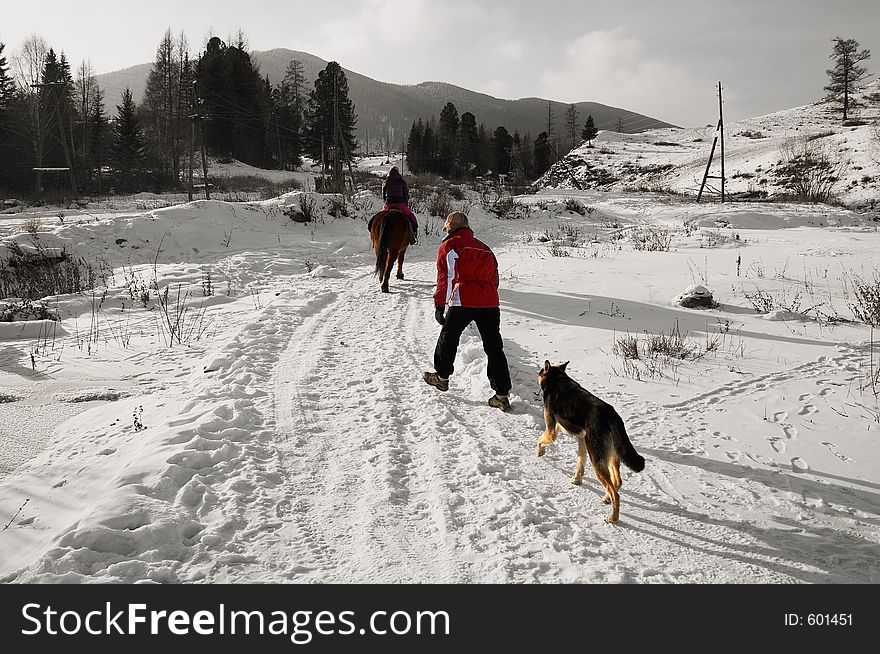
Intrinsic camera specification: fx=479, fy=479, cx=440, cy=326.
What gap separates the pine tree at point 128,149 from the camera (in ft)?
121

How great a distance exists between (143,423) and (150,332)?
3315 millimetres

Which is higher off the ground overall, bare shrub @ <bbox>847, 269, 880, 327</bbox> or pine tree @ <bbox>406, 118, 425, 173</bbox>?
pine tree @ <bbox>406, 118, 425, 173</bbox>

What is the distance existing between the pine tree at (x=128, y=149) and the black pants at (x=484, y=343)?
130ft

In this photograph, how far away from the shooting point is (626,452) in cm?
286

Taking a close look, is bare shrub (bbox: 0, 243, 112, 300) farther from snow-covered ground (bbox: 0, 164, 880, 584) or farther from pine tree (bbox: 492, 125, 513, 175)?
pine tree (bbox: 492, 125, 513, 175)

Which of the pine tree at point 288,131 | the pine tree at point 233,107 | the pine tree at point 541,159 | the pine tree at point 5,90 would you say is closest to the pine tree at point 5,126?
the pine tree at point 5,90

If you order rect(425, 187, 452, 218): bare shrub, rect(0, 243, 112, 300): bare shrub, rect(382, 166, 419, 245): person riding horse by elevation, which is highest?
rect(425, 187, 452, 218): bare shrub

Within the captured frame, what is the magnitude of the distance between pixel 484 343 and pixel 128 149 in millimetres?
44999

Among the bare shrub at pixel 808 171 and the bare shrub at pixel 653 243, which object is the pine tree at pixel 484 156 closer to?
the bare shrub at pixel 808 171

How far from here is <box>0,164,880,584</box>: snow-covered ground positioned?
2.70 meters

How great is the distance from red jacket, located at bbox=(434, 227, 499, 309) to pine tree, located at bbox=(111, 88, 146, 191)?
39445 millimetres

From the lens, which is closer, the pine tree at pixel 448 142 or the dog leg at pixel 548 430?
the dog leg at pixel 548 430

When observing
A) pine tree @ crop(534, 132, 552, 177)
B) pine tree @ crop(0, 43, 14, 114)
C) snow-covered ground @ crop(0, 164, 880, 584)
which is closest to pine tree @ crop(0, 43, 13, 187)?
pine tree @ crop(0, 43, 14, 114)

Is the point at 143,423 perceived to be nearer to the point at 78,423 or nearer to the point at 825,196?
the point at 78,423
